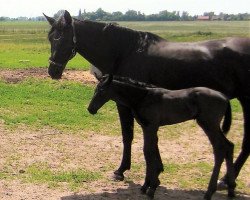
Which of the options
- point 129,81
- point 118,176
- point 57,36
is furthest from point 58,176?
point 57,36

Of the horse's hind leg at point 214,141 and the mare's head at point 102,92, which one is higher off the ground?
the mare's head at point 102,92

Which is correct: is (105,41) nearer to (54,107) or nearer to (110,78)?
(110,78)

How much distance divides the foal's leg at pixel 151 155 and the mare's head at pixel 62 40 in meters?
1.66

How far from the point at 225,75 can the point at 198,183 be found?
1.84 metres

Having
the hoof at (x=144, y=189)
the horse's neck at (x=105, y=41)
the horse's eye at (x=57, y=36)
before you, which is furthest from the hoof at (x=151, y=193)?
the horse's eye at (x=57, y=36)

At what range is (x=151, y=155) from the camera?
5660 millimetres

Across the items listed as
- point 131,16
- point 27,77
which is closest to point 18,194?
point 27,77

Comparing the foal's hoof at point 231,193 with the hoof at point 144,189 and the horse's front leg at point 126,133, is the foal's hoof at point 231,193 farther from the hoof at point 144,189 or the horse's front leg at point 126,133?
the horse's front leg at point 126,133

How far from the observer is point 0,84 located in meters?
14.6

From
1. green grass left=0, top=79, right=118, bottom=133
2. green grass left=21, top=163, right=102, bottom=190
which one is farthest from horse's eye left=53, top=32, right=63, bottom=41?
green grass left=0, top=79, right=118, bottom=133

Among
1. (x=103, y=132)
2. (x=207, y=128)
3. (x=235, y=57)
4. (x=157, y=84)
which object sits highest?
(x=235, y=57)

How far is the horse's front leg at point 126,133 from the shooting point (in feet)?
20.8

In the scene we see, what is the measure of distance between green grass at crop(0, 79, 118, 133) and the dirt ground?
2.05ft

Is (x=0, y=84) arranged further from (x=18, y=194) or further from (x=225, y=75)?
(x=225, y=75)
